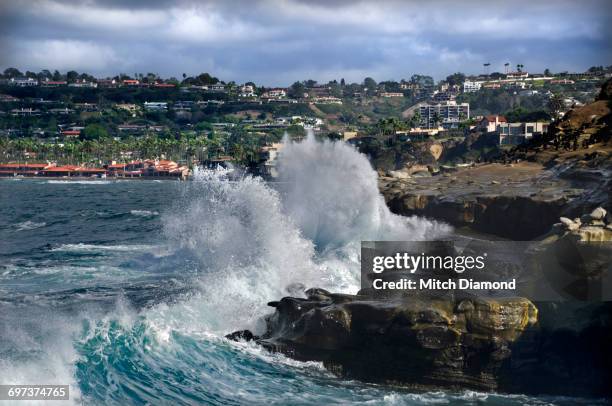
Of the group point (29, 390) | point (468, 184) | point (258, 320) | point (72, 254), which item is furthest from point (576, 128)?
point (29, 390)

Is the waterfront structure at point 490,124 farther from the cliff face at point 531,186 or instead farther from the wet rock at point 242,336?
the wet rock at point 242,336

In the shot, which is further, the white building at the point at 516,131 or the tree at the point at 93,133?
the tree at the point at 93,133

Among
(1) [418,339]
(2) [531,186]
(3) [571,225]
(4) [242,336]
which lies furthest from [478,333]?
(2) [531,186]

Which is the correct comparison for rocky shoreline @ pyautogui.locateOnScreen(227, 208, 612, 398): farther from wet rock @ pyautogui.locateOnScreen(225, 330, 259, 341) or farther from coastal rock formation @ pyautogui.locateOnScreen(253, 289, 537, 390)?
wet rock @ pyautogui.locateOnScreen(225, 330, 259, 341)

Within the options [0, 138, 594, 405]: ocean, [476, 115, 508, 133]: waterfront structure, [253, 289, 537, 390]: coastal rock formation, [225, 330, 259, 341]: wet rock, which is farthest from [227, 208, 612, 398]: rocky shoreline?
[476, 115, 508, 133]: waterfront structure

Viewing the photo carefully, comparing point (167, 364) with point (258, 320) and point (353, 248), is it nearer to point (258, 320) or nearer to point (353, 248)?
point (258, 320)

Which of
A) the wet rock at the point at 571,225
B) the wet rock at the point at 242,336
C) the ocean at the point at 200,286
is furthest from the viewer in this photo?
the wet rock at the point at 571,225

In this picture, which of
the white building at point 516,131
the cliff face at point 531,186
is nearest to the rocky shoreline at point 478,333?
the cliff face at point 531,186
